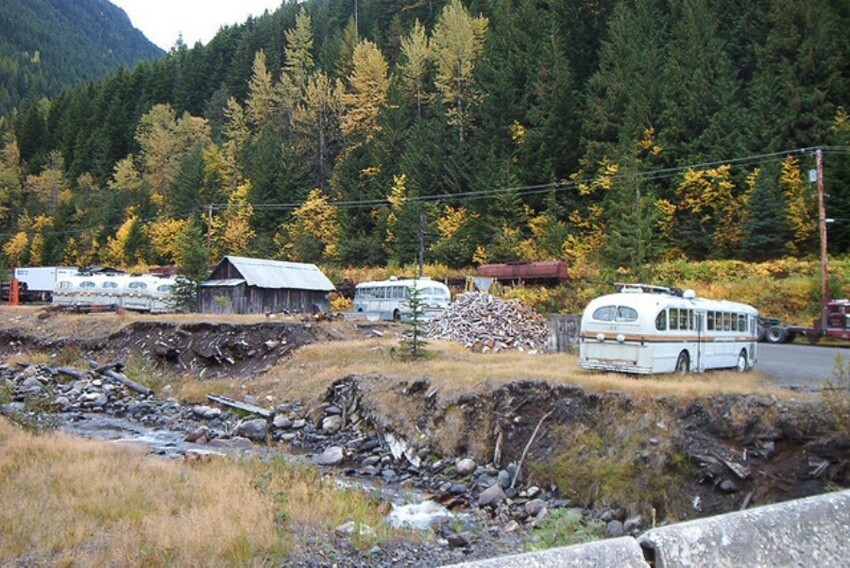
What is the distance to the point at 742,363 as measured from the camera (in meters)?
20.0

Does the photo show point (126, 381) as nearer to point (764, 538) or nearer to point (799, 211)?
point (764, 538)

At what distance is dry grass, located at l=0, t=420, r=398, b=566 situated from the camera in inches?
351

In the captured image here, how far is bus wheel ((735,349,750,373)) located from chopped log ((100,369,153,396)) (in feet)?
74.1

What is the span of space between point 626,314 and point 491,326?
1245 centimetres

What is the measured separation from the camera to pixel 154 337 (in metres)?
31.9

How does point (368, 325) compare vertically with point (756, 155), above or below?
below

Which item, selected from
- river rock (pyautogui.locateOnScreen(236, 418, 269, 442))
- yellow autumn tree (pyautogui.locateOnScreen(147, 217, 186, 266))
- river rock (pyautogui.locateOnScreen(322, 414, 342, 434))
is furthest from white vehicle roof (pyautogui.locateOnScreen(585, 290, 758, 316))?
yellow autumn tree (pyautogui.locateOnScreen(147, 217, 186, 266))

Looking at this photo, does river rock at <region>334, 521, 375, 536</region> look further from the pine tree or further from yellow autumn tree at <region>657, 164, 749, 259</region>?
yellow autumn tree at <region>657, 164, 749, 259</region>

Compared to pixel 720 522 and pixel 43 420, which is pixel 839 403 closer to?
pixel 720 522

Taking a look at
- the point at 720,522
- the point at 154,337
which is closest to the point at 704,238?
the point at 154,337

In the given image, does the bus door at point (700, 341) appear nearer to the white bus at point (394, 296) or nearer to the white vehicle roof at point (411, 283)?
the white bus at point (394, 296)

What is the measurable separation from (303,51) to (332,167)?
24.6 m

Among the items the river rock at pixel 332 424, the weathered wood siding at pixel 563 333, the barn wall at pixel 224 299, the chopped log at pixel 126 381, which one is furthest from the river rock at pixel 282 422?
the barn wall at pixel 224 299

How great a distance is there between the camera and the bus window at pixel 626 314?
16766mm
